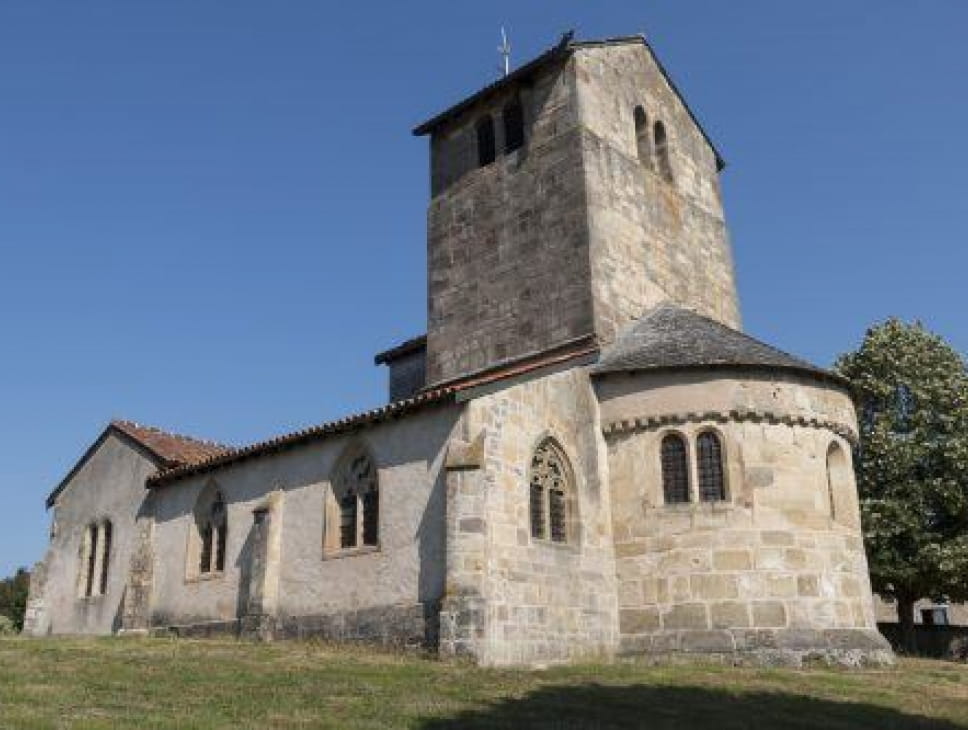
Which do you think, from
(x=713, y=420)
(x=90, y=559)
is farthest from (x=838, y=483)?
(x=90, y=559)

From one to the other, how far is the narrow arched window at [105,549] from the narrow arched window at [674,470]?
15926 millimetres

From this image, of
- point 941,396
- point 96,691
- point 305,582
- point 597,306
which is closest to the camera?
point 96,691

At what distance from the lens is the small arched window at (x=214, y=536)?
74.9ft

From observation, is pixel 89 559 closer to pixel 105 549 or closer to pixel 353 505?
pixel 105 549

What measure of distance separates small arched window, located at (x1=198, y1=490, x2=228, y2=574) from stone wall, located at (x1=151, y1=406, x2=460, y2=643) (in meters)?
0.32

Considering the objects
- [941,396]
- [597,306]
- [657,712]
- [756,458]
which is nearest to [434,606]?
[657,712]

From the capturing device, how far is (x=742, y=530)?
18703mm

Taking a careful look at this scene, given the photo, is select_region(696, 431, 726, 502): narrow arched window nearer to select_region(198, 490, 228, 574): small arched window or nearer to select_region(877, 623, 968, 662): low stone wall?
select_region(198, 490, 228, 574): small arched window

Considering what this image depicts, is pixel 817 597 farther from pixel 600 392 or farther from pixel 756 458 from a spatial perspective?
pixel 600 392

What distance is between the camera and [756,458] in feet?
62.8

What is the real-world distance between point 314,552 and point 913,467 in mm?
18585

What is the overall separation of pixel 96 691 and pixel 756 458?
12.8 m

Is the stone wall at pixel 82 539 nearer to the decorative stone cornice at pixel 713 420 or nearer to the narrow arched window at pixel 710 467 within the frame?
the decorative stone cornice at pixel 713 420

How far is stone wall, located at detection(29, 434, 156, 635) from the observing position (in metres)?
25.8
